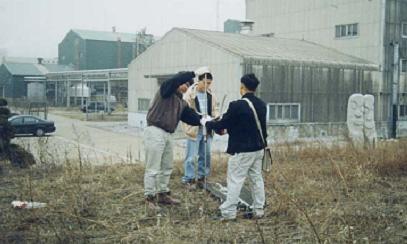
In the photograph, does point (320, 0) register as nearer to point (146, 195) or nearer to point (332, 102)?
point (332, 102)

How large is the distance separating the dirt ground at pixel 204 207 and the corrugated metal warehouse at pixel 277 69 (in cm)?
1057

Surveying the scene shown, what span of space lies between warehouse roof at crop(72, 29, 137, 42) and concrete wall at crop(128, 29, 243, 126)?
3431cm

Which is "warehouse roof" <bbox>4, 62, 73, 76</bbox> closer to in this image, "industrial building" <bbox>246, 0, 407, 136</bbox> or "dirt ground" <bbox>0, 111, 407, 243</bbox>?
"industrial building" <bbox>246, 0, 407, 136</bbox>

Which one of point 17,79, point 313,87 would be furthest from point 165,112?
point 17,79

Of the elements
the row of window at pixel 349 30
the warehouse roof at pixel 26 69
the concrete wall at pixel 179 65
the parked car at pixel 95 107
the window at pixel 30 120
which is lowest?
the window at pixel 30 120

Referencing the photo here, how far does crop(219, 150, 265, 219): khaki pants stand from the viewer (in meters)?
5.66

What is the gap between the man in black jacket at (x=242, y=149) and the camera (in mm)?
5668

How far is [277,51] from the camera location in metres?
22.2

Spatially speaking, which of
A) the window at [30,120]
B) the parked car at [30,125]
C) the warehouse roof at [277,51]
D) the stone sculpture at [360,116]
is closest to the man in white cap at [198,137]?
the stone sculpture at [360,116]

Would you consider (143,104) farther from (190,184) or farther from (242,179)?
(242,179)

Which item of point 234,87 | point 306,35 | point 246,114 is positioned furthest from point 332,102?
point 246,114

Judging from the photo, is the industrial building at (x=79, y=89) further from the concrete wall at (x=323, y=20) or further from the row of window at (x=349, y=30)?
the row of window at (x=349, y=30)

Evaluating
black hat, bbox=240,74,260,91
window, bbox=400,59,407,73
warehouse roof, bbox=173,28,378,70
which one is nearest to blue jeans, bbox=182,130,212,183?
black hat, bbox=240,74,260,91

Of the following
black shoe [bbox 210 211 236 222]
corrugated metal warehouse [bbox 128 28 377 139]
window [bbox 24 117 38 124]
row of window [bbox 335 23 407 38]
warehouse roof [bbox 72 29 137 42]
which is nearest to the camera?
black shoe [bbox 210 211 236 222]
